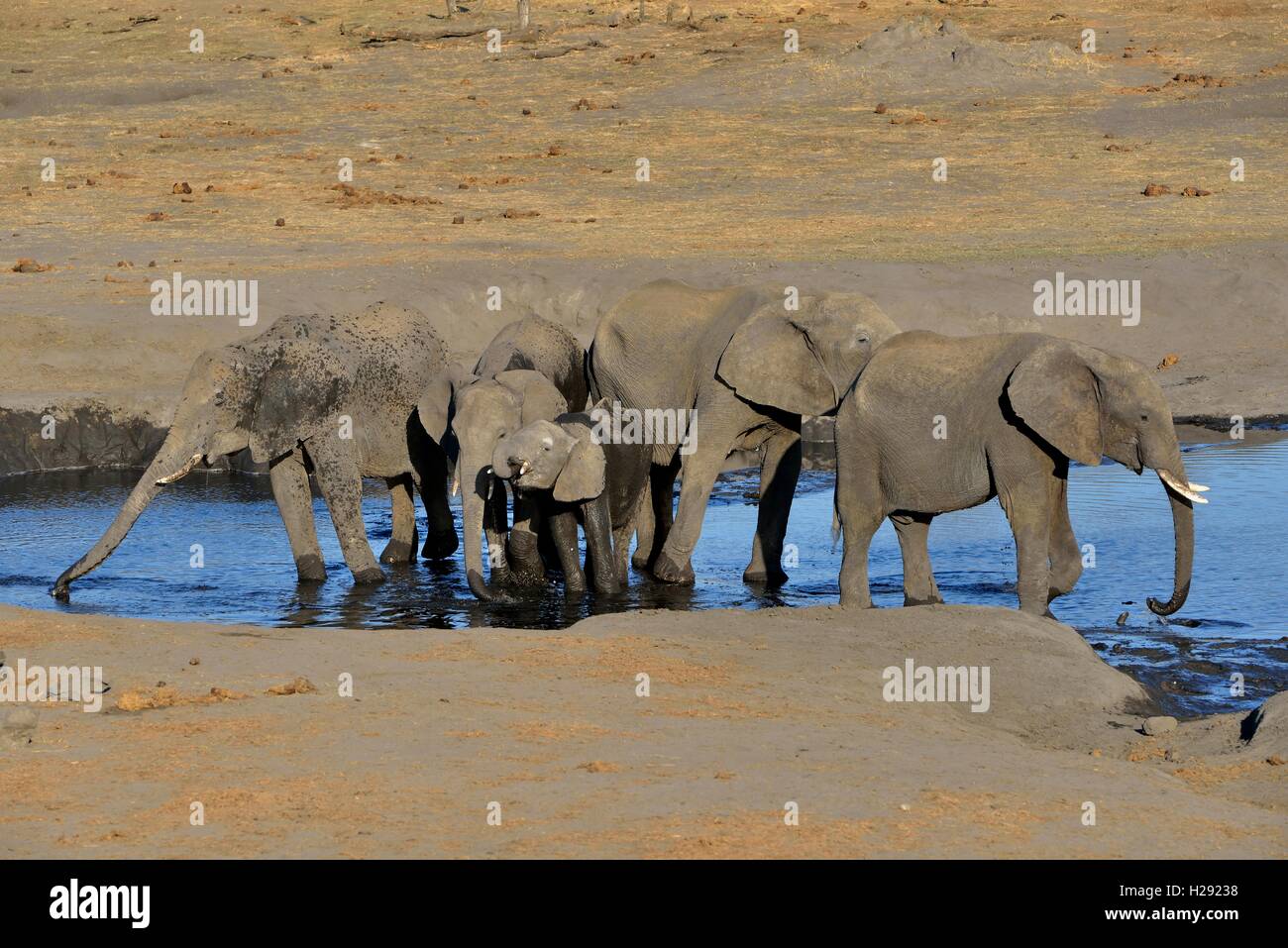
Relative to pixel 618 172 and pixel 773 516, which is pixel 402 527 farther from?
pixel 618 172

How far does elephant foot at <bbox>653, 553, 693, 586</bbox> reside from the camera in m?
13.8

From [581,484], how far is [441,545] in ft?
8.29

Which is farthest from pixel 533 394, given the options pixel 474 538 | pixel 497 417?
pixel 474 538

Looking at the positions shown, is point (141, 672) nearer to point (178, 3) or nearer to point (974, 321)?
point (974, 321)

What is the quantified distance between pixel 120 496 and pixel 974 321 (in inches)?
362

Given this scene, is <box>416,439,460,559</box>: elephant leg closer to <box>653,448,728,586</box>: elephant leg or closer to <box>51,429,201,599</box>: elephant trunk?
<box>51,429,201,599</box>: elephant trunk

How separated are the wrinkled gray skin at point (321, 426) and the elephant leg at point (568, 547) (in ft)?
4.58

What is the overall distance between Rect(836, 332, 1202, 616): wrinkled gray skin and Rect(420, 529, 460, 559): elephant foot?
3537 mm

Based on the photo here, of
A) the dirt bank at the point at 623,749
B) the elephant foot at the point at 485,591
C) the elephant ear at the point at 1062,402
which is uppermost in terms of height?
the elephant ear at the point at 1062,402

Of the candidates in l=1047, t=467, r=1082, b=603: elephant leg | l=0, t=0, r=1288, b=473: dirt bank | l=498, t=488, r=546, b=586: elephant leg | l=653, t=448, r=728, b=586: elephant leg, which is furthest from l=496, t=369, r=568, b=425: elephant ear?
l=0, t=0, r=1288, b=473: dirt bank

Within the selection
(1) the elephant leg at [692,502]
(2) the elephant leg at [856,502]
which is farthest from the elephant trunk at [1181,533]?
(1) the elephant leg at [692,502]

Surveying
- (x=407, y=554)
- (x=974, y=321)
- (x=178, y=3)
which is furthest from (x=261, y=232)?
(x=178, y=3)

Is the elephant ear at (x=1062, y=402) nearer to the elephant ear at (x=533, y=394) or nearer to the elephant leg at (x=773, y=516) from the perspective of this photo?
the elephant leg at (x=773, y=516)

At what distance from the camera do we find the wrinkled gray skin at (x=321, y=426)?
13.5 metres
